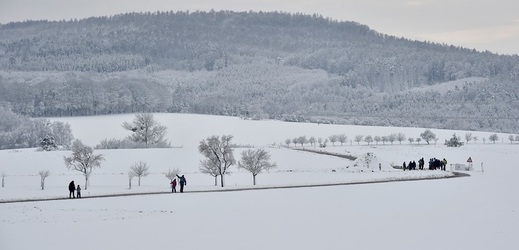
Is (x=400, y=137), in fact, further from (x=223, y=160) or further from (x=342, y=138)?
(x=223, y=160)

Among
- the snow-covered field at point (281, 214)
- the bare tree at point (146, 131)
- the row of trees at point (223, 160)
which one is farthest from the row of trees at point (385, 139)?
the row of trees at point (223, 160)

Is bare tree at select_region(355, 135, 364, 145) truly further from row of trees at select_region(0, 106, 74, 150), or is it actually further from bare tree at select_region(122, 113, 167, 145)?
row of trees at select_region(0, 106, 74, 150)

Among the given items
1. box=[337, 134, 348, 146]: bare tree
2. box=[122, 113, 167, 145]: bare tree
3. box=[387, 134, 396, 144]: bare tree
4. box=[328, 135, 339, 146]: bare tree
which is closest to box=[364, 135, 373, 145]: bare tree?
box=[387, 134, 396, 144]: bare tree

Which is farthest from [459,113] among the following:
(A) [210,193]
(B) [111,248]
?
(B) [111,248]

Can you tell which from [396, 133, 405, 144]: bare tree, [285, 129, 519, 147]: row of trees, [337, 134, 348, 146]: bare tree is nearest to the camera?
[285, 129, 519, 147]: row of trees

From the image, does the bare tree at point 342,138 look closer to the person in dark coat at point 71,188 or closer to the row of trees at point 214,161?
the row of trees at point 214,161

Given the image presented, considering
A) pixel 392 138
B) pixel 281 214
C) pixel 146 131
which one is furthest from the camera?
pixel 392 138

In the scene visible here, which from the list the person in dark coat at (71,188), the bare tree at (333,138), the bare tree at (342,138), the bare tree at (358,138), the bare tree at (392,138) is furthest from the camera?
the bare tree at (392,138)

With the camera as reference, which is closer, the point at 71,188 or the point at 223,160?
the point at 71,188

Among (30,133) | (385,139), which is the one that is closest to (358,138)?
(385,139)

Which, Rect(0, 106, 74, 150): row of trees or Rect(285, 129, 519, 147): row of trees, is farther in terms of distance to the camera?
Rect(285, 129, 519, 147): row of trees

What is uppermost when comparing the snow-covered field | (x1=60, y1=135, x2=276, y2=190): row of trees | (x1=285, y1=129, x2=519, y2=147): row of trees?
(x1=285, y1=129, x2=519, y2=147): row of trees

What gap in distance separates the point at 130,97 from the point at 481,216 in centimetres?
14300

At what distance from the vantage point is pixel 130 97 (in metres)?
167
